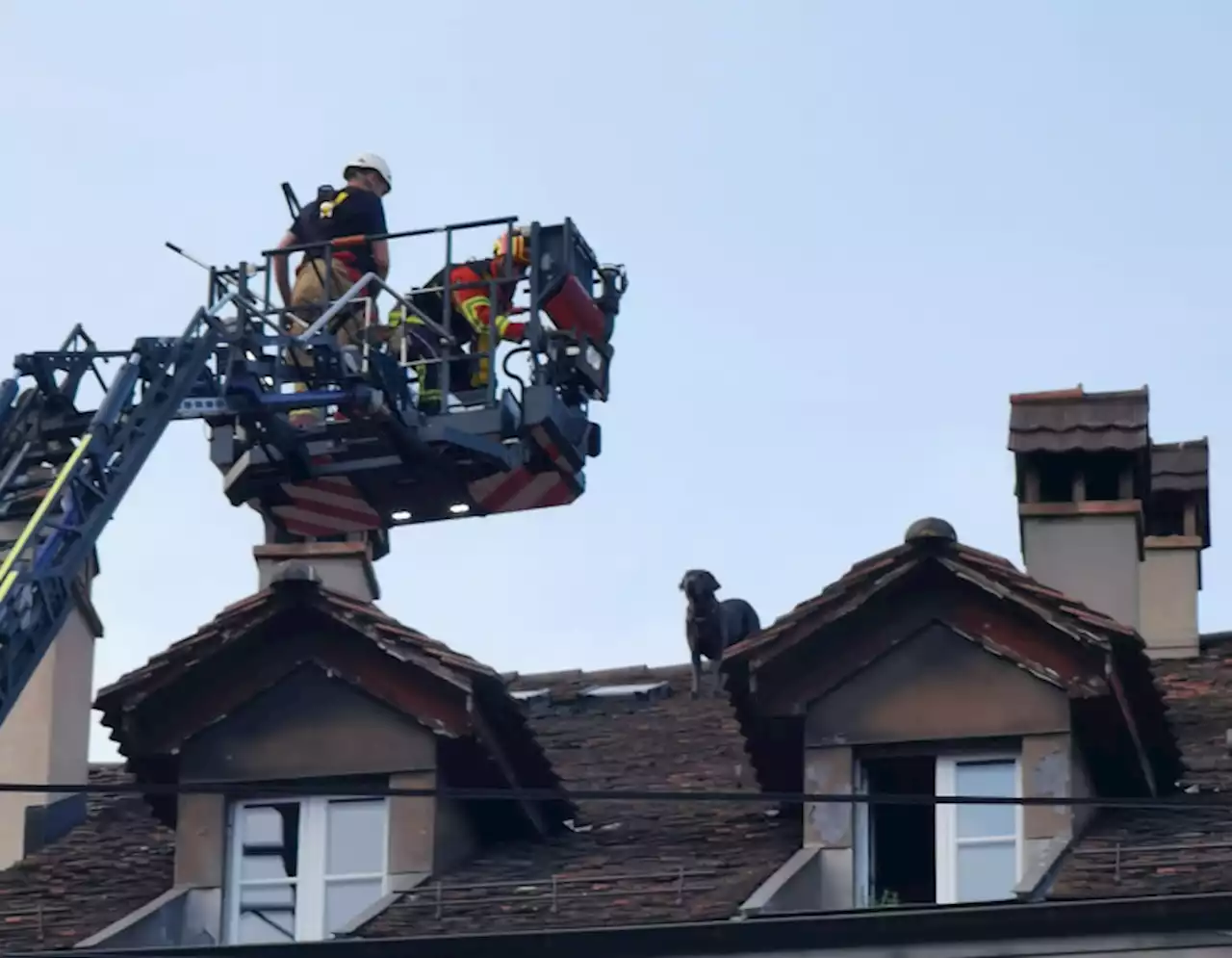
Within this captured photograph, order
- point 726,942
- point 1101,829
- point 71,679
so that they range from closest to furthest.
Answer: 1. point 726,942
2. point 1101,829
3. point 71,679

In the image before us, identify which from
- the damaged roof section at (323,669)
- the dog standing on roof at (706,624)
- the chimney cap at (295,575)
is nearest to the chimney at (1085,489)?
the dog standing on roof at (706,624)

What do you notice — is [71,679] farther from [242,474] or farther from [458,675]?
[458,675]

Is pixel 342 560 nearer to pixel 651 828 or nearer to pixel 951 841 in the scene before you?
pixel 651 828

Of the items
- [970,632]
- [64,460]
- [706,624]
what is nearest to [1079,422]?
[706,624]

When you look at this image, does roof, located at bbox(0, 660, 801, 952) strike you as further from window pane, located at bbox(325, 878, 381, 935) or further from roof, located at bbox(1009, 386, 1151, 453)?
roof, located at bbox(1009, 386, 1151, 453)

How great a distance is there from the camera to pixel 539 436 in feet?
78.5

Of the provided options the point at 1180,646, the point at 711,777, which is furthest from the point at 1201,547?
the point at 711,777

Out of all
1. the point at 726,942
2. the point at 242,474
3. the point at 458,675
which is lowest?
the point at 726,942

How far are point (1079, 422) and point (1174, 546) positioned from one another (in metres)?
1.44

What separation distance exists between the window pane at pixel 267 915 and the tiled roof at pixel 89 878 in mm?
644

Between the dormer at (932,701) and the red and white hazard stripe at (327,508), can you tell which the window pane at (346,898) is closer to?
the dormer at (932,701)

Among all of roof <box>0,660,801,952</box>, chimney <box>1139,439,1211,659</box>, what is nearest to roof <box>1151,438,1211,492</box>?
chimney <box>1139,439,1211,659</box>

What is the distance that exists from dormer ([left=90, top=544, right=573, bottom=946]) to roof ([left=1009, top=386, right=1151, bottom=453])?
4.76m

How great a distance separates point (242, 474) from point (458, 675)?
2664 millimetres
